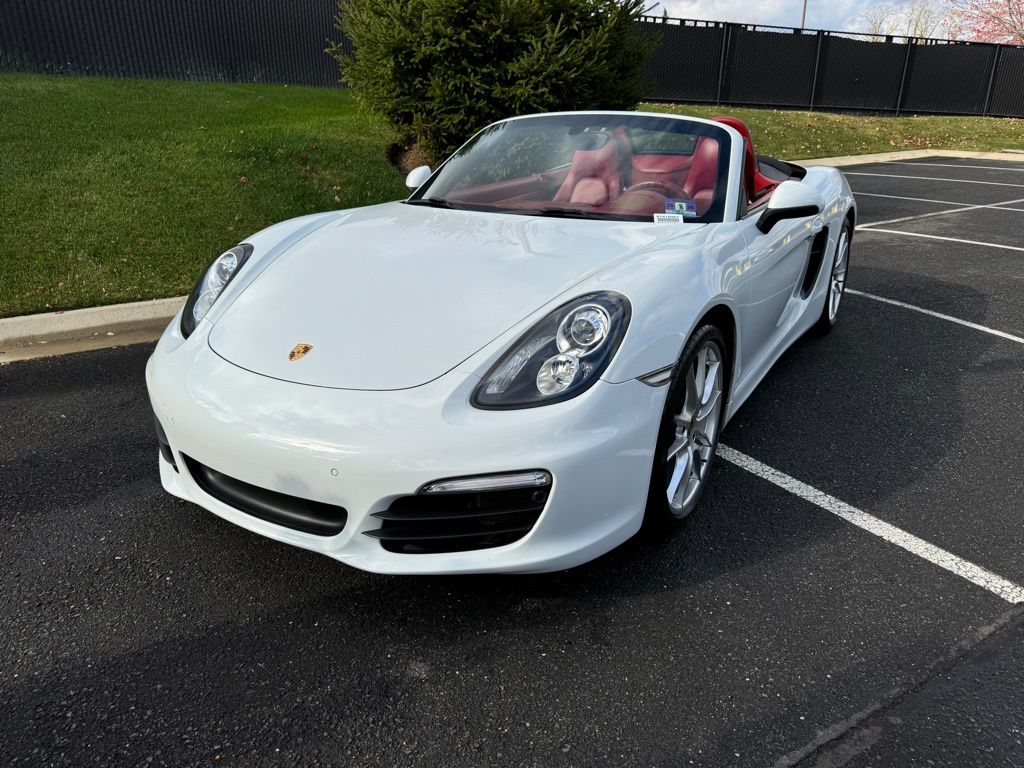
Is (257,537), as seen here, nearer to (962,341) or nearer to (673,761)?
(673,761)

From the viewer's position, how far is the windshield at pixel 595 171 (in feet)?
10.5

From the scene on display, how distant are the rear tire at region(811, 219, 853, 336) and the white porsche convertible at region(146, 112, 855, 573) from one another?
1.65 m

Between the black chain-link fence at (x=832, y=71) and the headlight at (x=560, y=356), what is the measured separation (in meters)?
17.2

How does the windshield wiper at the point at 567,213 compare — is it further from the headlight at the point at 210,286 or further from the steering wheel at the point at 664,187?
the headlight at the point at 210,286

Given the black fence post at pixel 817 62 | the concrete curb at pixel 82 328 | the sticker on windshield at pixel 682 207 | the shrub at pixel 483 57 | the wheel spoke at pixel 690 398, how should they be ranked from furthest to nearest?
the black fence post at pixel 817 62, the shrub at pixel 483 57, the concrete curb at pixel 82 328, the sticker on windshield at pixel 682 207, the wheel spoke at pixel 690 398

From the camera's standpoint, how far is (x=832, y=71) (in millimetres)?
21562

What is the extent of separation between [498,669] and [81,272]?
15.5ft

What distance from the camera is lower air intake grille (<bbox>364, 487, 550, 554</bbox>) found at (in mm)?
2080

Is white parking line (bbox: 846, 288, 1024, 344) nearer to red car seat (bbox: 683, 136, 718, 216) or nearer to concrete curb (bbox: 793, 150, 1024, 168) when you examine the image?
red car seat (bbox: 683, 136, 718, 216)

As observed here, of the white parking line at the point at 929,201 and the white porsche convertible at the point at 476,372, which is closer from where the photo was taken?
the white porsche convertible at the point at 476,372

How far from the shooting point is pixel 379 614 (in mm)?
2312

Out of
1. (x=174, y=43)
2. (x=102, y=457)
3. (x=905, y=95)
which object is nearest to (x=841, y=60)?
(x=905, y=95)

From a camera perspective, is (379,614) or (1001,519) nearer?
(379,614)

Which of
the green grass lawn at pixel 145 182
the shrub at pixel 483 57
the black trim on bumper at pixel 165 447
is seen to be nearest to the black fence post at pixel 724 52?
the green grass lawn at pixel 145 182
